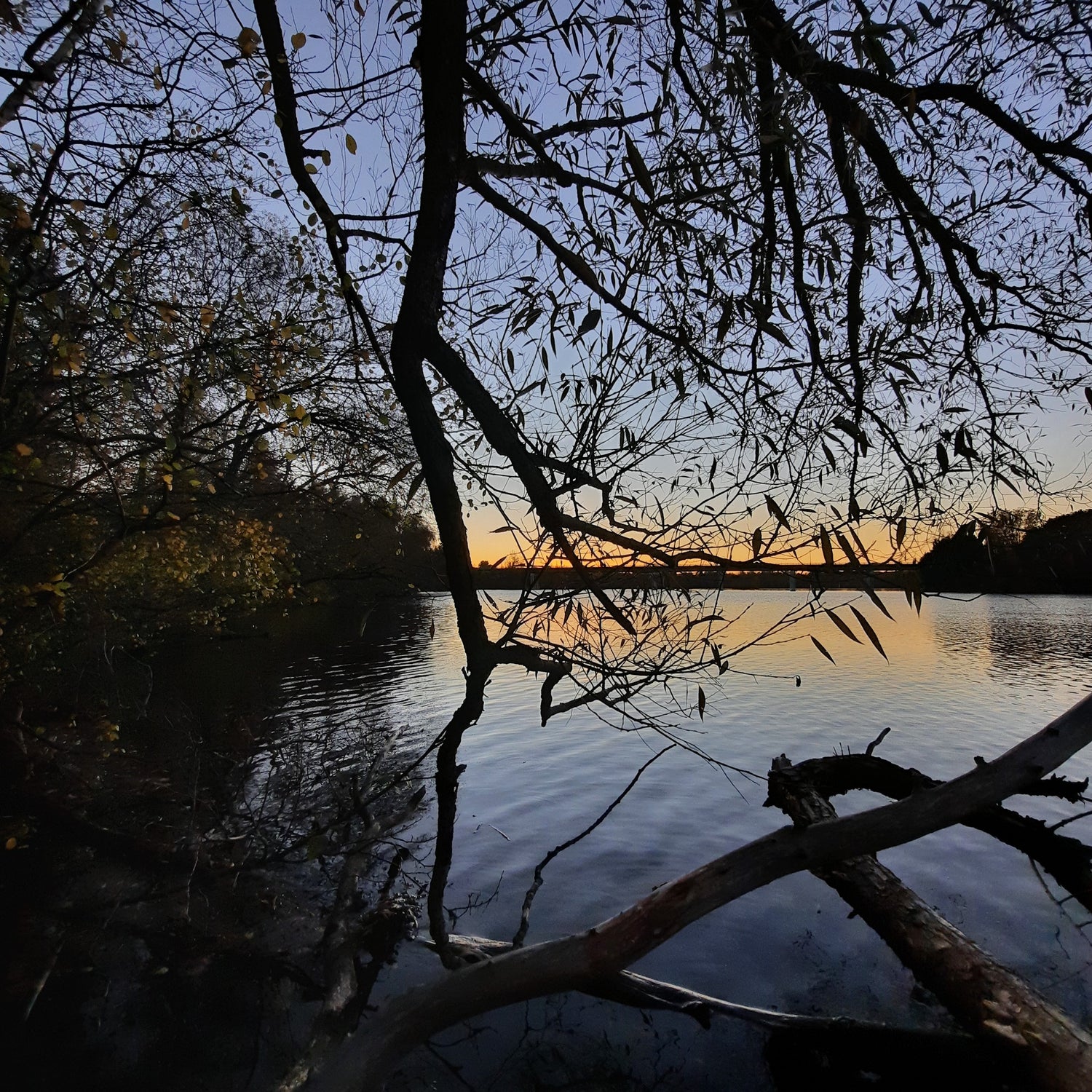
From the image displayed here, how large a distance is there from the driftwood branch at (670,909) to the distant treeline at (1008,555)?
1137 millimetres

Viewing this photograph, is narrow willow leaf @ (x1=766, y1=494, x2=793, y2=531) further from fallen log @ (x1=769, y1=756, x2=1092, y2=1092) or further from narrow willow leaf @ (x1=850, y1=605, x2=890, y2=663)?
fallen log @ (x1=769, y1=756, x2=1092, y2=1092)

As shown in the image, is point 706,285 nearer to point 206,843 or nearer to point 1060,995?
point 1060,995

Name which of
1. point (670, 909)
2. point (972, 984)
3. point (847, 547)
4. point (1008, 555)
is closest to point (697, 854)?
point (972, 984)

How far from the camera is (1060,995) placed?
5262 mm

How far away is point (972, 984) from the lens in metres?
3.73

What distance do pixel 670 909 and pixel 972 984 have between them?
1.66 meters

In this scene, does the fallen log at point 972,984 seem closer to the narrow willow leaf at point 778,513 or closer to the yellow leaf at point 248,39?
the narrow willow leaf at point 778,513

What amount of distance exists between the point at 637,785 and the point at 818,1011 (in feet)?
17.9

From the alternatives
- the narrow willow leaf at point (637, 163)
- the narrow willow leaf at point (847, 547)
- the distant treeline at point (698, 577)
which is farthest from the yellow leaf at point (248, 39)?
the narrow willow leaf at point (847, 547)

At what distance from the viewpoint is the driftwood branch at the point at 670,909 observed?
3.40 m

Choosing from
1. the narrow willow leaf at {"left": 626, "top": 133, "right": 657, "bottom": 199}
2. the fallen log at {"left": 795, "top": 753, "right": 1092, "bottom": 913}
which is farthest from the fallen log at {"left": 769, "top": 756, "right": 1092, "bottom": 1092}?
the narrow willow leaf at {"left": 626, "top": 133, "right": 657, "bottom": 199}

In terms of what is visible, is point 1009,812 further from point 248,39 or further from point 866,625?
point 248,39

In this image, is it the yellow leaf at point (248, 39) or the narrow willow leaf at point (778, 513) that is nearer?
the narrow willow leaf at point (778, 513)

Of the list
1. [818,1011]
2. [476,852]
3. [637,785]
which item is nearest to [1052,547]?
[818,1011]
